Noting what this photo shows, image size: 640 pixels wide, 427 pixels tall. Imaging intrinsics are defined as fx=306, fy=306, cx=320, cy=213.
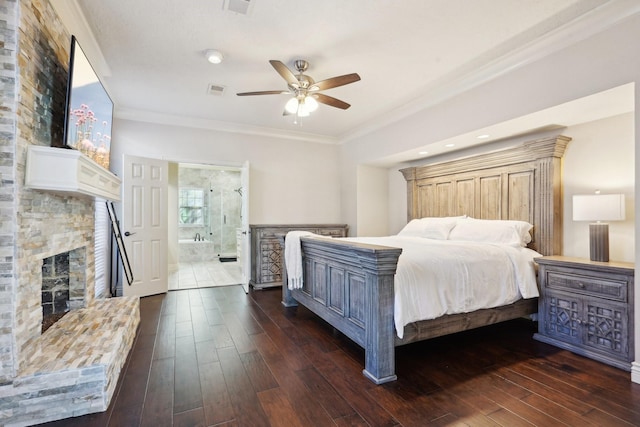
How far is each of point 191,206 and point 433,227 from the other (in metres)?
6.92

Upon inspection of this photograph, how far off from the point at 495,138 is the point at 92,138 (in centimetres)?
415

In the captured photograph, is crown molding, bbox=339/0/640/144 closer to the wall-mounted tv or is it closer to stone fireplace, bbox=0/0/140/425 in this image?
the wall-mounted tv

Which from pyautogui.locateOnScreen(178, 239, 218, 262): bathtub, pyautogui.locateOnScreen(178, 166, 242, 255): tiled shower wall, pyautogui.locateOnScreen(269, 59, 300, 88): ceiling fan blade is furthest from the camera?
pyautogui.locateOnScreen(178, 166, 242, 255): tiled shower wall

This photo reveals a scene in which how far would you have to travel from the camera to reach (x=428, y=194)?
4.77 meters

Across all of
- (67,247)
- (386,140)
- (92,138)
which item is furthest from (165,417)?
(386,140)

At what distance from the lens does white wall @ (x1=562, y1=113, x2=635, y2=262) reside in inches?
108

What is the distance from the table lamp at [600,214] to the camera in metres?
2.53

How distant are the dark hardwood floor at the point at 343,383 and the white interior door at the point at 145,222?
1434 millimetres

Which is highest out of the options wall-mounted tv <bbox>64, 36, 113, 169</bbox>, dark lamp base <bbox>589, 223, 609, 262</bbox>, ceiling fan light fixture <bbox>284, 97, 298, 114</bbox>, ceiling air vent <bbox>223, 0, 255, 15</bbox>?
ceiling air vent <bbox>223, 0, 255, 15</bbox>

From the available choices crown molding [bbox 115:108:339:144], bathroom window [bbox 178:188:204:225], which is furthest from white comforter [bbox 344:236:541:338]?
bathroom window [bbox 178:188:204:225]

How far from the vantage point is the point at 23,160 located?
1.78m

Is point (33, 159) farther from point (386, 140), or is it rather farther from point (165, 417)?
point (386, 140)

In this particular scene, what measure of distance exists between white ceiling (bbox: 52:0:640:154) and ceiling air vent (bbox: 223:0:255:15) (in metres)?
0.05

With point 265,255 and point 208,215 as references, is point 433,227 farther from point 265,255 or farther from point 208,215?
point 208,215
